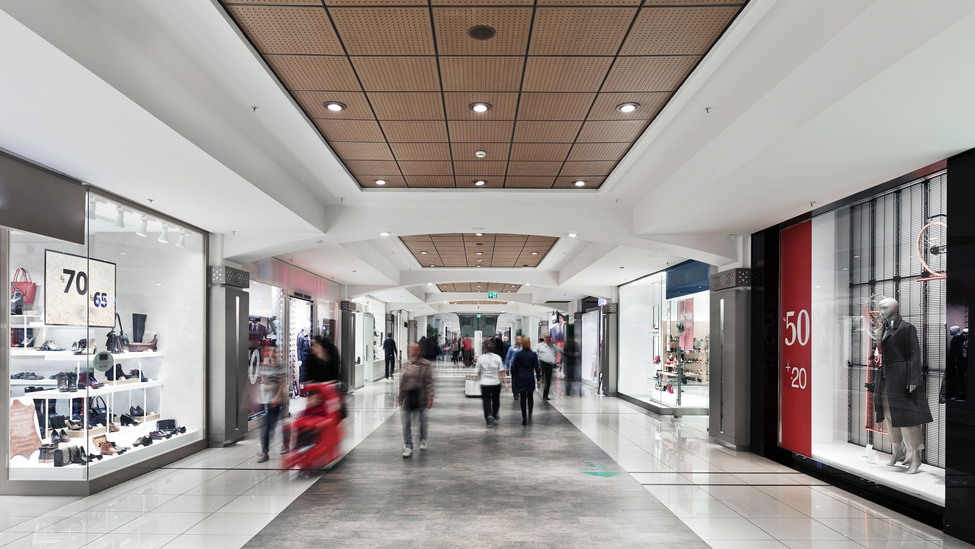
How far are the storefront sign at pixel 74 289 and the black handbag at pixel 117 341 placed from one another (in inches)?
11.5

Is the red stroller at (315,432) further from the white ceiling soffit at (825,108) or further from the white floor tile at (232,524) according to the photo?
the white ceiling soffit at (825,108)

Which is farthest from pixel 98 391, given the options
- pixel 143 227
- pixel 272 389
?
pixel 143 227

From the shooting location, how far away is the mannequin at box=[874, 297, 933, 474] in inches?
219

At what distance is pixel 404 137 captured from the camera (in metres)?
6.20

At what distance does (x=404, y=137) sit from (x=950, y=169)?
16.2ft

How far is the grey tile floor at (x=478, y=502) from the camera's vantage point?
462cm

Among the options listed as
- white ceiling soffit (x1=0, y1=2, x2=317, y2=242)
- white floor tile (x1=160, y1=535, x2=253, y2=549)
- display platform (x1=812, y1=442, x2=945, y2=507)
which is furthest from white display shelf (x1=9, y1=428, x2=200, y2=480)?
display platform (x1=812, y1=442, x2=945, y2=507)

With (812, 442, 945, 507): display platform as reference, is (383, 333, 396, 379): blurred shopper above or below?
below

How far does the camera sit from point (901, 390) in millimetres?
5773

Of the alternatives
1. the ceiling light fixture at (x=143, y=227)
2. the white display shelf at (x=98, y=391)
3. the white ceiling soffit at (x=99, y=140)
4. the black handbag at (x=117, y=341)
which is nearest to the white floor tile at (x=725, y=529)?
the white ceiling soffit at (x=99, y=140)

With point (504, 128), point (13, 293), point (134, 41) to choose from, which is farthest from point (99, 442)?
point (504, 128)

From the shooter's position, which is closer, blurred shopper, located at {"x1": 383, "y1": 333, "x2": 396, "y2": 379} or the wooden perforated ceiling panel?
the wooden perforated ceiling panel

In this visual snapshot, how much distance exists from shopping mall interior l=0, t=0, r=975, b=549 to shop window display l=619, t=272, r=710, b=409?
2.80 metres

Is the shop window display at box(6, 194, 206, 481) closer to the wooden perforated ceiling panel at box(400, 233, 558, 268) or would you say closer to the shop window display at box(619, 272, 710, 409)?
the wooden perforated ceiling panel at box(400, 233, 558, 268)
